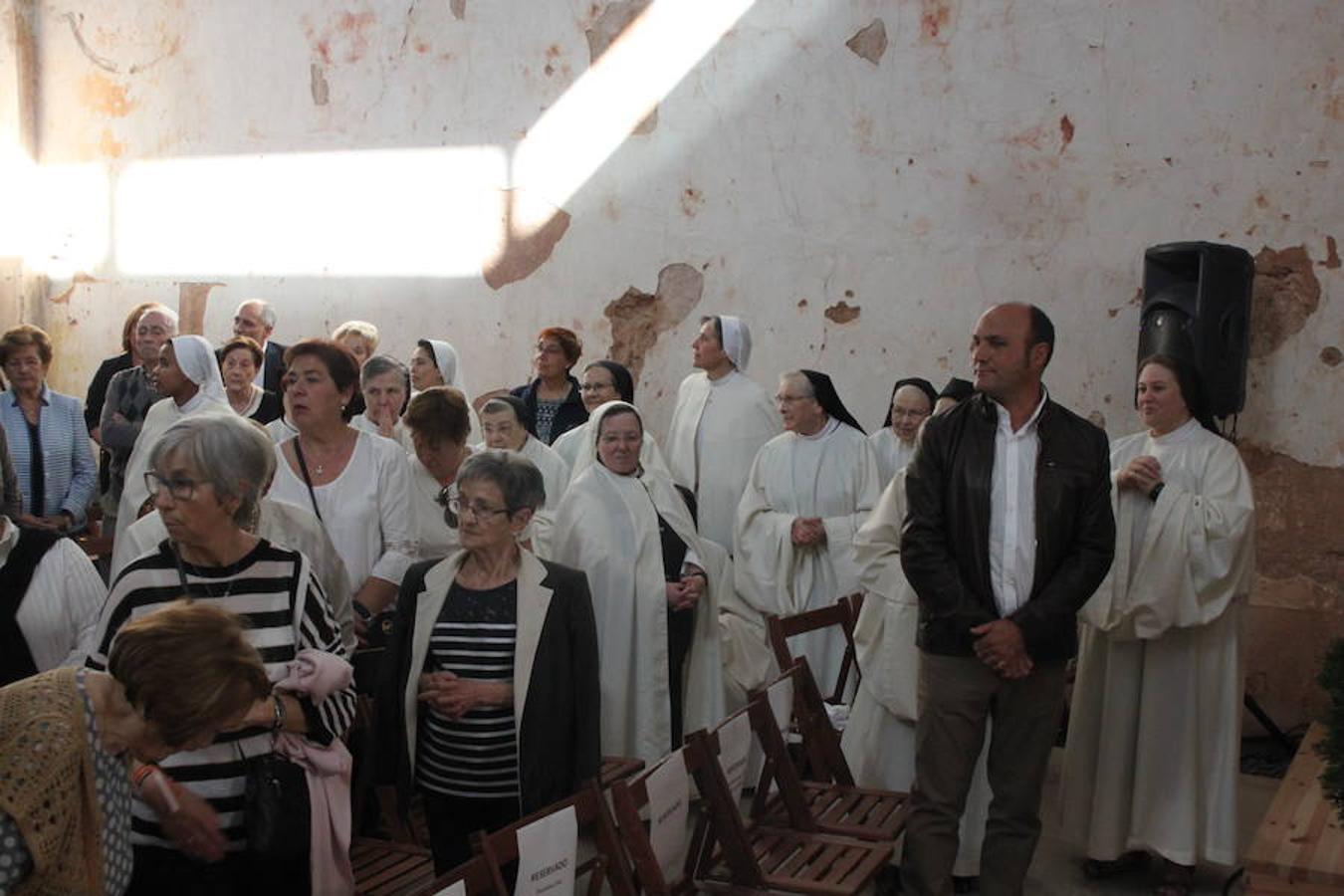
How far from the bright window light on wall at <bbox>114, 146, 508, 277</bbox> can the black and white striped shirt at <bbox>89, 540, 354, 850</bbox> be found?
6359 millimetres

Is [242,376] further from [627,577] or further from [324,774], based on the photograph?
[324,774]

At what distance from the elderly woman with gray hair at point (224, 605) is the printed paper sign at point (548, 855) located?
18.1 inches

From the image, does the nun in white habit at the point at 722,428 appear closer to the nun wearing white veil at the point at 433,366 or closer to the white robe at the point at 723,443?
the white robe at the point at 723,443

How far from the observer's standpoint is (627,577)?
5027 millimetres

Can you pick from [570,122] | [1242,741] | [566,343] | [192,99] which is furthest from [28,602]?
[192,99]

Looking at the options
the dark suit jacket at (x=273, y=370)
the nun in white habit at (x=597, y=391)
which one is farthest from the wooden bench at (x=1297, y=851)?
the dark suit jacket at (x=273, y=370)

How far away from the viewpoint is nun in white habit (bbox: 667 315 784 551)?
6.93m

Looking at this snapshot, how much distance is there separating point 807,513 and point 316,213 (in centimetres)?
509

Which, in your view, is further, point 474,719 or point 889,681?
point 889,681

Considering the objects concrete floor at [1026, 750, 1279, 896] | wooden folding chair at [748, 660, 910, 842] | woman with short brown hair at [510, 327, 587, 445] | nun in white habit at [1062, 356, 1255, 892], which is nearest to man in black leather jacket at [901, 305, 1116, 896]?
wooden folding chair at [748, 660, 910, 842]

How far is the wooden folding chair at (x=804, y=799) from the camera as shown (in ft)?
13.3

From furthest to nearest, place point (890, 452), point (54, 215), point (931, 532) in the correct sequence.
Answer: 1. point (54, 215)
2. point (890, 452)
3. point (931, 532)

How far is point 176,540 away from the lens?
2783mm

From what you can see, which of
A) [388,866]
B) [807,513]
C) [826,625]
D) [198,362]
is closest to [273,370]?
[198,362]
